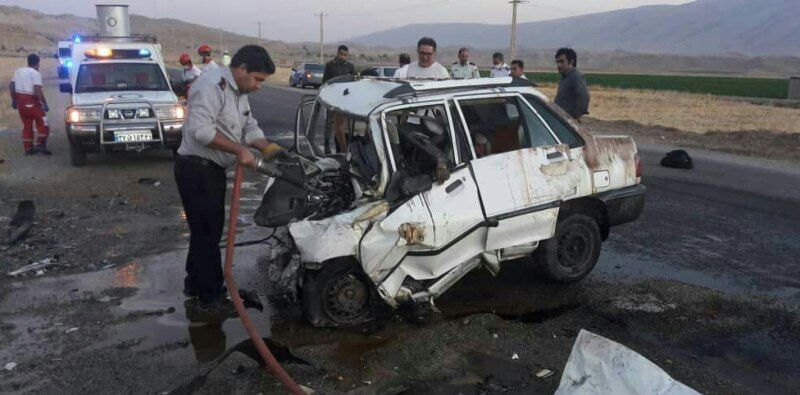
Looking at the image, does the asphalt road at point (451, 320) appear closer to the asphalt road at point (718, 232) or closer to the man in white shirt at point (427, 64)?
the asphalt road at point (718, 232)

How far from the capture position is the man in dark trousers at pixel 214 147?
15.0 feet

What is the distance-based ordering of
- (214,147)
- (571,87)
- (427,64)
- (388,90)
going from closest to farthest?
(214,147), (388,90), (571,87), (427,64)

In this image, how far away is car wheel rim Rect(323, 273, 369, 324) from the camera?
15.6 ft

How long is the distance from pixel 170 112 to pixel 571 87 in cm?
655

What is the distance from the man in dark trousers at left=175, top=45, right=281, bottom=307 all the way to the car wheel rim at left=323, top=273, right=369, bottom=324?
976mm

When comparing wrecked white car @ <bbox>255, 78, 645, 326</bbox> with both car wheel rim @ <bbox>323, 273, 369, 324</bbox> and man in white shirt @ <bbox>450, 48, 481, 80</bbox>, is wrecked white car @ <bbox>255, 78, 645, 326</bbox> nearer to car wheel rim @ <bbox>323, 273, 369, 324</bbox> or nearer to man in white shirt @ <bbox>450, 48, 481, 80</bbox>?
car wheel rim @ <bbox>323, 273, 369, 324</bbox>

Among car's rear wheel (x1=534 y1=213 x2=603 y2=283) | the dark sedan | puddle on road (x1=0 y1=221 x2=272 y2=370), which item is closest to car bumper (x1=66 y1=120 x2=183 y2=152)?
puddle on road (x1=0 y1=221 x2=272 y2=370)

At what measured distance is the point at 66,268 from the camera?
6.12 metres

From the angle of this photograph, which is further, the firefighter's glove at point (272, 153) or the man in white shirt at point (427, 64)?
the man in white shirt at point (427, 64)

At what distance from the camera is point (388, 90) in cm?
510

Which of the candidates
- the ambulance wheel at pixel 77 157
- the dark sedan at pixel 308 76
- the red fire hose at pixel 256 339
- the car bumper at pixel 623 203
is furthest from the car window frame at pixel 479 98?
the dark sedan at pixel 308 76

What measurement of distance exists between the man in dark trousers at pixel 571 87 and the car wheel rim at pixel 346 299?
4.84m

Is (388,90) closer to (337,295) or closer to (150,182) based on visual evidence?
(337,295)

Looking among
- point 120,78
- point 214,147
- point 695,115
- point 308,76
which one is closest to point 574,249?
point 214,147
